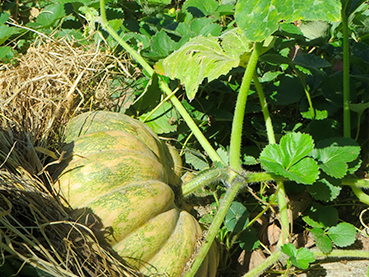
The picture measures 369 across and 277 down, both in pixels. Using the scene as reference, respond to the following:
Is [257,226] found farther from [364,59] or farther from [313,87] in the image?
[364,59]

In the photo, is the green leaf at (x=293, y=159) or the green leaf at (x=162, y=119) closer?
the green leaf at (x=293, y=159)

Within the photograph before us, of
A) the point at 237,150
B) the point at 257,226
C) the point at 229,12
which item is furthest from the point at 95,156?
the point at 229,12

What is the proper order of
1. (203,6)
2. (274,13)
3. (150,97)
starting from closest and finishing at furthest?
(274,13) < (150,97) < (203,6)

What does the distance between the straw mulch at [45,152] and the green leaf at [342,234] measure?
957 mm

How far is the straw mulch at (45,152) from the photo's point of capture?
1.17 meters

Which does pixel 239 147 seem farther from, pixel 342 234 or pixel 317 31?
pixel 317 31

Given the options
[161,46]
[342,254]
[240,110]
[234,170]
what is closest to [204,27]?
[161,46]

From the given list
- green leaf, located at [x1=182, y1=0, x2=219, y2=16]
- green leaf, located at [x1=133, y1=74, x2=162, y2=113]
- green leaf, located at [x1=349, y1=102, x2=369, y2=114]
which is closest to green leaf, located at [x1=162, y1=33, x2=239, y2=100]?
green leaf, located at [x1=133, y1=74, x2=162, y2=113]

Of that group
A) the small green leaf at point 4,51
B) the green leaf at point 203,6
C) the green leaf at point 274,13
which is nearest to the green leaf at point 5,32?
the small green leaf at point 4,51

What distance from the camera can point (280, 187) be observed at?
5.41 feet

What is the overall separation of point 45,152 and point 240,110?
30.9 inches

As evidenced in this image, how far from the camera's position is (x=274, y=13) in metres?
1.12

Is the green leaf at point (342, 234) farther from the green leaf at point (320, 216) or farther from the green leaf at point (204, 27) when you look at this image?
the green leaf at point (204, 27)

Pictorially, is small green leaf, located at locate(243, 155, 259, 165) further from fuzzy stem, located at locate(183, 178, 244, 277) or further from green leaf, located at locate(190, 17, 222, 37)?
green leaf, located at locate(190, 17, 222, 37)
